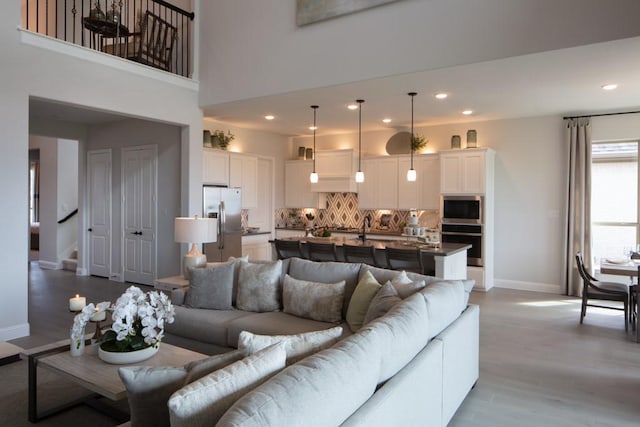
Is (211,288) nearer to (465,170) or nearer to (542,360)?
(542,360)

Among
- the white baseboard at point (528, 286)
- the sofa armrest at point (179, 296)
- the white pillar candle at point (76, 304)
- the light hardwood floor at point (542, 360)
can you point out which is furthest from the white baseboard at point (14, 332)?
the white baseboard at point (528, 286)

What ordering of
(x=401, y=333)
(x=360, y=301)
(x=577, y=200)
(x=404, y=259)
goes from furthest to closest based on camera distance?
1. (x=577, y=200)
2. (x=404, y=259)
3. (x=360, y=301)
4. (x=401, y=333)

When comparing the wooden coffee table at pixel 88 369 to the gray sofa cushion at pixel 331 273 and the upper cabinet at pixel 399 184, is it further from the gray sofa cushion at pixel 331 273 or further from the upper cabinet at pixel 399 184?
the upper cabinet at pixel 399 184

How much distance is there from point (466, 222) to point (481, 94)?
2253 mm

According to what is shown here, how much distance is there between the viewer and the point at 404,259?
16.7ft

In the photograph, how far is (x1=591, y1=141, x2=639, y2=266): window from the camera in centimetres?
665

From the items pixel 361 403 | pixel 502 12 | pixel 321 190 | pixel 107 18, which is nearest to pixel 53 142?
pixel 107 18

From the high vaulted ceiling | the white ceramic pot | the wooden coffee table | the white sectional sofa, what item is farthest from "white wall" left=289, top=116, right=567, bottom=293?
the white ceramic pot

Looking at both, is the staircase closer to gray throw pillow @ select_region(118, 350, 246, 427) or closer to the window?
gray throw pillow @ select_region(118, 350, 246, 427)

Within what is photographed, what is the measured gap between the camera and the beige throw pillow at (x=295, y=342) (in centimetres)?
175

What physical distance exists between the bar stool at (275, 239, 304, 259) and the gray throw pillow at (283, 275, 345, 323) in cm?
203

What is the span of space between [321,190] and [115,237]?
3.94 m

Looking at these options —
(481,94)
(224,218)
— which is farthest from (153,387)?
(224,218)

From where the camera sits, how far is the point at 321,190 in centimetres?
872
